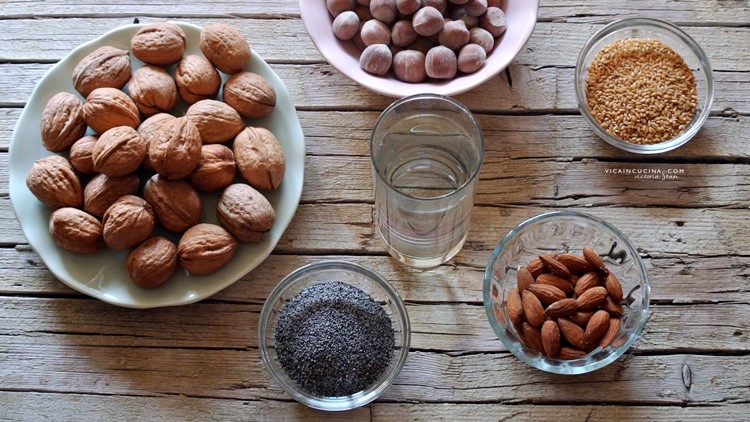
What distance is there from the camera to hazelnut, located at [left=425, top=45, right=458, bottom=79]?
4.35 ft

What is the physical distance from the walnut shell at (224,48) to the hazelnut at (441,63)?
0.31 m

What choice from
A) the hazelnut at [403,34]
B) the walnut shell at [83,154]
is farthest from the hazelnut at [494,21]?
the walnut shell at [83,154]

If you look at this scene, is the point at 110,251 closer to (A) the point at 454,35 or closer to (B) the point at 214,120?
(B) the point at 214,120

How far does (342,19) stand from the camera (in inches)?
53.8

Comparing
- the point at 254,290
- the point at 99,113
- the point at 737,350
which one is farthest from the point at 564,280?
the point at 99,113

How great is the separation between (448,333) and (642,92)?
54cm

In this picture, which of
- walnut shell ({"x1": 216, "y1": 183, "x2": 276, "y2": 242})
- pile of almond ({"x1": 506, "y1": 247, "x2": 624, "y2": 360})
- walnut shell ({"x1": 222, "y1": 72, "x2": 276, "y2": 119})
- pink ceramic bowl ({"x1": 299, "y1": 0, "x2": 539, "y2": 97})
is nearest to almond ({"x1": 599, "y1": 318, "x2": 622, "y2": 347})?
pile of almond ({"x1": 506, "y1": 247, "x2": 624, "y2": 360})

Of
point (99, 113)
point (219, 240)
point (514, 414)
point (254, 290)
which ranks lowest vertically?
point (514, 414)

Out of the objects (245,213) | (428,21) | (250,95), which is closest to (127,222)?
(245,213)

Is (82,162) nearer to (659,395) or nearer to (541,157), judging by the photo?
(541,157)

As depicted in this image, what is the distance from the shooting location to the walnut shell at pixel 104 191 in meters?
1.23

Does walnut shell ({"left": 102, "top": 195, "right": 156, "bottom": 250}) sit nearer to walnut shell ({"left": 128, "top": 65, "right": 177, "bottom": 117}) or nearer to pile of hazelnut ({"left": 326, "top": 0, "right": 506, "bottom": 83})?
walnut shell ({"left": 128, "top": 65, "right": 177, "bottom": 117})

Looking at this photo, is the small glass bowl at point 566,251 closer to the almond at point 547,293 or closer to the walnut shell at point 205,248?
the almond at point 547,293

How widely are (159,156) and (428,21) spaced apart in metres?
0.50
